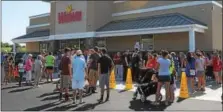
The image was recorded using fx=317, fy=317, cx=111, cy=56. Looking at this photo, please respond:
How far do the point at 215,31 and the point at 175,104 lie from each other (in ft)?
43.9

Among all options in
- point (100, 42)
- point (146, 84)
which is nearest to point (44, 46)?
point (100, 42)

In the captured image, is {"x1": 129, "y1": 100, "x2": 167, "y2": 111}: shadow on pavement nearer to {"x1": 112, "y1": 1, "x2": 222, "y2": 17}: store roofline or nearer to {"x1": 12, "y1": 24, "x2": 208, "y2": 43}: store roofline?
{"x1": 12, "y1": 24, "x2": 208, "y2": 43}: store roofline

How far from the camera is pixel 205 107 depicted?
392 inches

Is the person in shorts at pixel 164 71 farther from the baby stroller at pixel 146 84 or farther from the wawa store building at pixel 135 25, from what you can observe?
the wawa store building at pixel 135 25

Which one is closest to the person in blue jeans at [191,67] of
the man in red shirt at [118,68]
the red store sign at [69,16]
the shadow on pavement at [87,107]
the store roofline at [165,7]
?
the shadow on pavement at [87,107]

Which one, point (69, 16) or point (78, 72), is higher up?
point (69, 16)

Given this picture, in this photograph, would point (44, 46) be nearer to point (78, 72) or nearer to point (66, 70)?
point (66, 70)

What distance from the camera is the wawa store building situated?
71.8ft

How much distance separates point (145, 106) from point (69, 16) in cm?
2018

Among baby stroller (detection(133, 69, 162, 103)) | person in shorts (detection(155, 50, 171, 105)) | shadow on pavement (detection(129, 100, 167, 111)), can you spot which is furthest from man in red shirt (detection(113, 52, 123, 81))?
person in shorts (detection(155, 50, 171, 105))

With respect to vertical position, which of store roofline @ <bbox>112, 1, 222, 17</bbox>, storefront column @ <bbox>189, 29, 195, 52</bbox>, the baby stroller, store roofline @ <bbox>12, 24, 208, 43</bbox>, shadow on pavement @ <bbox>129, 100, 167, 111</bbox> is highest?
store roofline @ <bbox>112, 1, 222, 17</bbox>

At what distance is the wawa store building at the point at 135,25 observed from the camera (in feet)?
71.8

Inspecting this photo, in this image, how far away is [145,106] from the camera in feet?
33.4

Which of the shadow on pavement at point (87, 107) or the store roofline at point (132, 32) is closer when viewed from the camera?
the shadow on pavement at point (87, 107)
